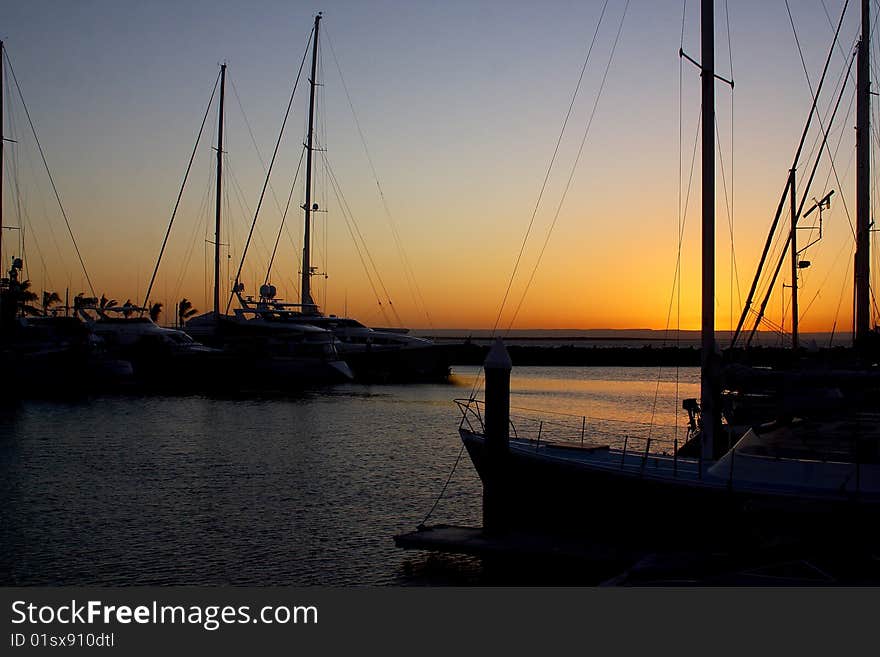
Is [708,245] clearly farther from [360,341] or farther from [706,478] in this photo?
[360,341]

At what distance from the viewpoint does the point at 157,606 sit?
11195 mm

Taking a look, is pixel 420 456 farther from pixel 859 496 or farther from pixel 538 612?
pixel 538 612

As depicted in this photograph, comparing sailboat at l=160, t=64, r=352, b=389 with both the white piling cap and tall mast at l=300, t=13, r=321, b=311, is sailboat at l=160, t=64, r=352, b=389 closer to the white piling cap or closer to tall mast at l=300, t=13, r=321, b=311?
tall mast at l=300, t=13, r=321, b=311

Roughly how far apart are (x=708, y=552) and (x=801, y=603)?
487cm

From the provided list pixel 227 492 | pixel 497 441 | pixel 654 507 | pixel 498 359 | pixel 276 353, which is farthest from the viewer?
pixel 276 353

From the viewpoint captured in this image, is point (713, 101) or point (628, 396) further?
point (628, 396)

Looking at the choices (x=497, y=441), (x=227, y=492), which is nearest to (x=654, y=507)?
(x=497, y=441)

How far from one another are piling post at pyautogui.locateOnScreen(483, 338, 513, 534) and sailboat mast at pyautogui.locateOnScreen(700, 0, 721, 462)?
3633 mm

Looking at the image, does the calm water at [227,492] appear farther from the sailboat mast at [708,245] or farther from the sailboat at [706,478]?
the sailboat mast at [708,245]

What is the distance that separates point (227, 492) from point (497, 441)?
9992mm

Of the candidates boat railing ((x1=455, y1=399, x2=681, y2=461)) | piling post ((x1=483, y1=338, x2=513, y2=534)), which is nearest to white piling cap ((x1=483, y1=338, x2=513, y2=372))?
piling post ((x1=483, y1=338, x2=513, y2=534))

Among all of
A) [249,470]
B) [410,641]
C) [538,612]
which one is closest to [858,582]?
[538,612]

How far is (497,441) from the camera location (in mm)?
→ 17156

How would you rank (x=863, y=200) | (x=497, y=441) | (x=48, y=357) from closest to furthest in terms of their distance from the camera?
1. (x=497, y=441)
2. (x=863, y=200)
3. (x=48, y=357)
